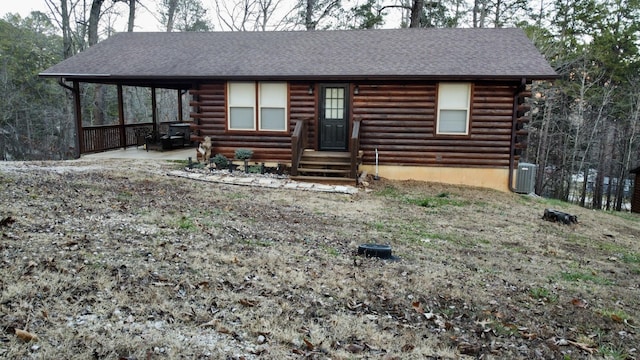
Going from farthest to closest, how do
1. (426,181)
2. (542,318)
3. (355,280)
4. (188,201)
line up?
(426,181), (188,201), (355,280), (542,318)

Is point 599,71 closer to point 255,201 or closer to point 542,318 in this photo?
point 255,201

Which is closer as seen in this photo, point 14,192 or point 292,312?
point 292,312

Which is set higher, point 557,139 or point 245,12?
point 245,12

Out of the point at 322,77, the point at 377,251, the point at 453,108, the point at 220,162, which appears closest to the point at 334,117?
the point at 322,77

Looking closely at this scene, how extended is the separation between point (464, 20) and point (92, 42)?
20.1 m

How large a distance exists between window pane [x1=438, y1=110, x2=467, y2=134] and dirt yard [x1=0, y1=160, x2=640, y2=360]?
418 centimetres

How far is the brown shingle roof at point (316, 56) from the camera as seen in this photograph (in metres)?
12.0

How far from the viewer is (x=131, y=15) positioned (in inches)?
942

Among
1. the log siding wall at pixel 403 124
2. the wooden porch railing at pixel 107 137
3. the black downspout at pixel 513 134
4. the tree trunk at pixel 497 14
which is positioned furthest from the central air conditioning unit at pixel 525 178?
the tree trunk at pixel 497 14

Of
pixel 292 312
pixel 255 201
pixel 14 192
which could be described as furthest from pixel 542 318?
pixel 14 192

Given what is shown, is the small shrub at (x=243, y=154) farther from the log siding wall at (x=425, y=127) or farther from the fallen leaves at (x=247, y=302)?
the fallen leaves at (x=247, y=302)

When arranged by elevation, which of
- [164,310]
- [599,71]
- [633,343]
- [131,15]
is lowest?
[633,343]

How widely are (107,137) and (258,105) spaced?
6.06 m

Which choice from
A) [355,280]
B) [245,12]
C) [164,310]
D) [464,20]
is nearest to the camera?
[164,310]
